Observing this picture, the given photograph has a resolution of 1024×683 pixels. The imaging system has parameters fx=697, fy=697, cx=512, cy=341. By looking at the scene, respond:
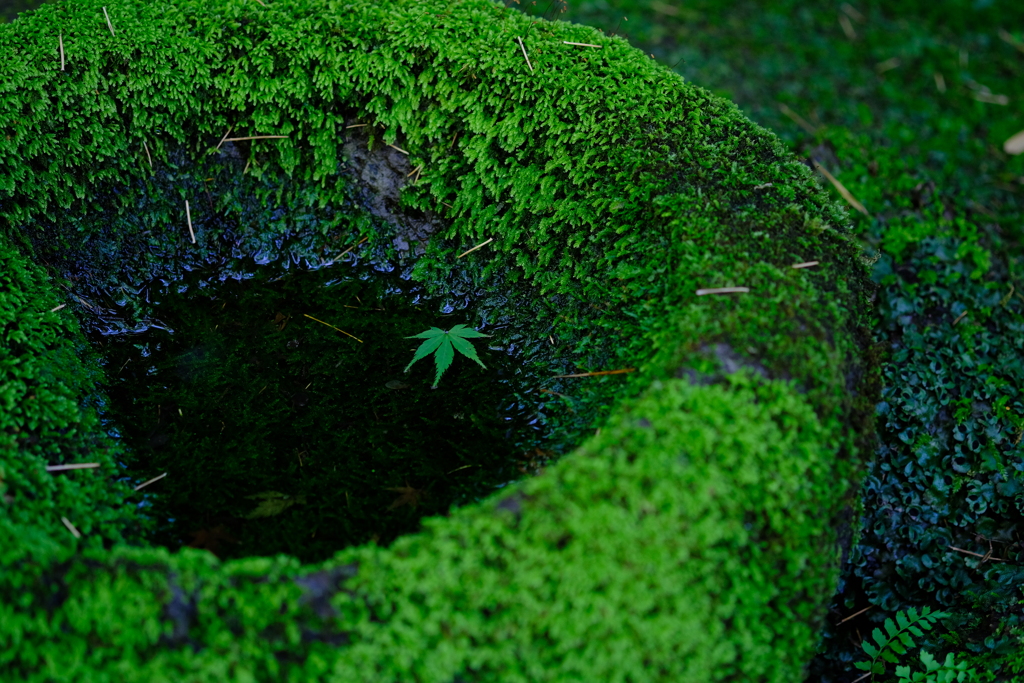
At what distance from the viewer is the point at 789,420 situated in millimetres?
2191

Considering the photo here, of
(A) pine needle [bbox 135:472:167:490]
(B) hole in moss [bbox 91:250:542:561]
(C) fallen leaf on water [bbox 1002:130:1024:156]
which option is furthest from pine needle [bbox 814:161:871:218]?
(A) pine needle [bbox 135:472:167:490]

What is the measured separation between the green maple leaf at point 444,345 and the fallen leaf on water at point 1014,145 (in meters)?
5.12

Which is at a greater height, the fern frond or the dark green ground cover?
the dark green ground cover

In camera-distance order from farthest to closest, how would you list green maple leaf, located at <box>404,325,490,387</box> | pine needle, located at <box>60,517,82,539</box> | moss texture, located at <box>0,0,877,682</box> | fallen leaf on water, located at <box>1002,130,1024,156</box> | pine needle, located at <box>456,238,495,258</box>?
fallen leaf on water, located at <box>1002,130,1024,156</box> < pine needle, located at <box>456,238,495,258</box> < green maple leaf, located at <box>404,325,490,387</box> < pine needle, located at <box>60,517,82,539</box> < moss texture, located at <box>0,0,877,682</box>

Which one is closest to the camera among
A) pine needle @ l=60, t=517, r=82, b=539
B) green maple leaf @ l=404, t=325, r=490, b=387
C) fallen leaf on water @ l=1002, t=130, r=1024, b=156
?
pine needle @ l=60, t=517, r=82, b=539

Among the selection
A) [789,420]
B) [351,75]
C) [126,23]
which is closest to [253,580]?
[789,420]

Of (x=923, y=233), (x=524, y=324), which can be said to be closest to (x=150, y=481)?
(x=524, y=324)

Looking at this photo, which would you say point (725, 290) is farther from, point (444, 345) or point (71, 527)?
point (71, 527)

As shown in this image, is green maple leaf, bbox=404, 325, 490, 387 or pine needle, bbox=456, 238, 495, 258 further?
pine needle, bbox=456, 238, 495, 258

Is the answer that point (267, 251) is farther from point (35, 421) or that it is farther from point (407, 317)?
point (35, 421)

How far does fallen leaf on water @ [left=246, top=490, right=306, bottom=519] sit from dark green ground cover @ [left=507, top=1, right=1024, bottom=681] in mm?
2304

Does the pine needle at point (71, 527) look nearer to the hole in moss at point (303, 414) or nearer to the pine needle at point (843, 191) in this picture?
the hole in moss at point (303, 414)

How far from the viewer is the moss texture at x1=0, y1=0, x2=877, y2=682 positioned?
5.94 feet

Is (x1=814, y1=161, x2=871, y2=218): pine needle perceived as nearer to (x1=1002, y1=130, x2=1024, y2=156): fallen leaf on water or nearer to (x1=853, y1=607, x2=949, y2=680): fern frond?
(x1=1002, y1=130, x2=1024, y2=156): fallen leaf on water
